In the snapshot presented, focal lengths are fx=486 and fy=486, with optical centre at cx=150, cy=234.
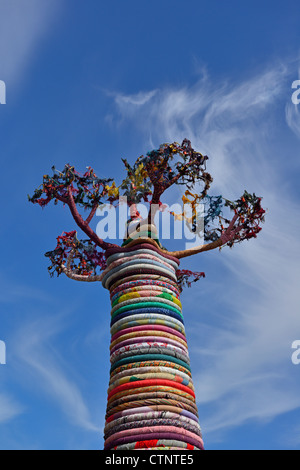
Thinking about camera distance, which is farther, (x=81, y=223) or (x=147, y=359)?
(x=81, y=223)

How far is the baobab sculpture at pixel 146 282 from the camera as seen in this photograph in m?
6.43

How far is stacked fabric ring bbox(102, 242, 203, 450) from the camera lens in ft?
20.6

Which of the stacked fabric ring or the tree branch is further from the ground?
the tree branch

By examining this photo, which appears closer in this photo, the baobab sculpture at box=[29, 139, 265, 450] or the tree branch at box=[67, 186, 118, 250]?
the baobab sculpture at box=[29, 139, 265, 450]

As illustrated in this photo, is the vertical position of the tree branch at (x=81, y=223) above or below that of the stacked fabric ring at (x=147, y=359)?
above

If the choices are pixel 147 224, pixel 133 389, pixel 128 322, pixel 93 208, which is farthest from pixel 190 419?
pixel 93 208

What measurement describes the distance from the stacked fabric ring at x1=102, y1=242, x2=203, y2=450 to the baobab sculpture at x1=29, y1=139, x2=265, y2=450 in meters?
0.01

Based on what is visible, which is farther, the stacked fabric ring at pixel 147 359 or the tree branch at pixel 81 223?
the tree branch at pixel 81 223

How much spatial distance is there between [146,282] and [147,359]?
1468mm

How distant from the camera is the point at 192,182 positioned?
9508 mm

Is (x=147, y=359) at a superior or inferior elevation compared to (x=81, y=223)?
inferior

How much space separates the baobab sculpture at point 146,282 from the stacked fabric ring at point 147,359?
1cm

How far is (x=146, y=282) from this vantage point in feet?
26.5

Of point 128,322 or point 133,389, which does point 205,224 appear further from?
point 133,389
